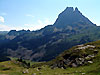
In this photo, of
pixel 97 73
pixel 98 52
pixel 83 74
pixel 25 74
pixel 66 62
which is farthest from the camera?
pixel 66 62

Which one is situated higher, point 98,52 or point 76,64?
point 98,52

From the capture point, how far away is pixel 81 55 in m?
61.4

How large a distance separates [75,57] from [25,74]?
2452cm

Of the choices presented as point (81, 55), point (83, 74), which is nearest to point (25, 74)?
point (83, 74)

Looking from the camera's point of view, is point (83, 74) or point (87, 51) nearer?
point (83, 74)

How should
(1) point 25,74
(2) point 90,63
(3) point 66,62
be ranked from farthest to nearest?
(3) point 66,62 → (2) point 90,63 → (1) point 25,74

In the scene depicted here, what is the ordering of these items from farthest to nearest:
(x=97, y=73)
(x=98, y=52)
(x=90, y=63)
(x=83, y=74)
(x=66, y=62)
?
(x=66, y=62) → (x=98, y=52) → (x=90, y=63) → (x=83, y=74) → (x=97, y=73)

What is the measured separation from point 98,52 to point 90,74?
2429 cm

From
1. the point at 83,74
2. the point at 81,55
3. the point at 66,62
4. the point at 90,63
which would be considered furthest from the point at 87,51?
the point at 83,74

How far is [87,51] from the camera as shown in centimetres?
6394

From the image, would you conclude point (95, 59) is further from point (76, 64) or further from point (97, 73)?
point (97, 73)

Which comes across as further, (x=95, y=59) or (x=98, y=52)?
(x=98, y=52)

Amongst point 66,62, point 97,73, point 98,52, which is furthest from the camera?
point 66,62

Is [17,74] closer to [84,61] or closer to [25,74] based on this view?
[25,74]
